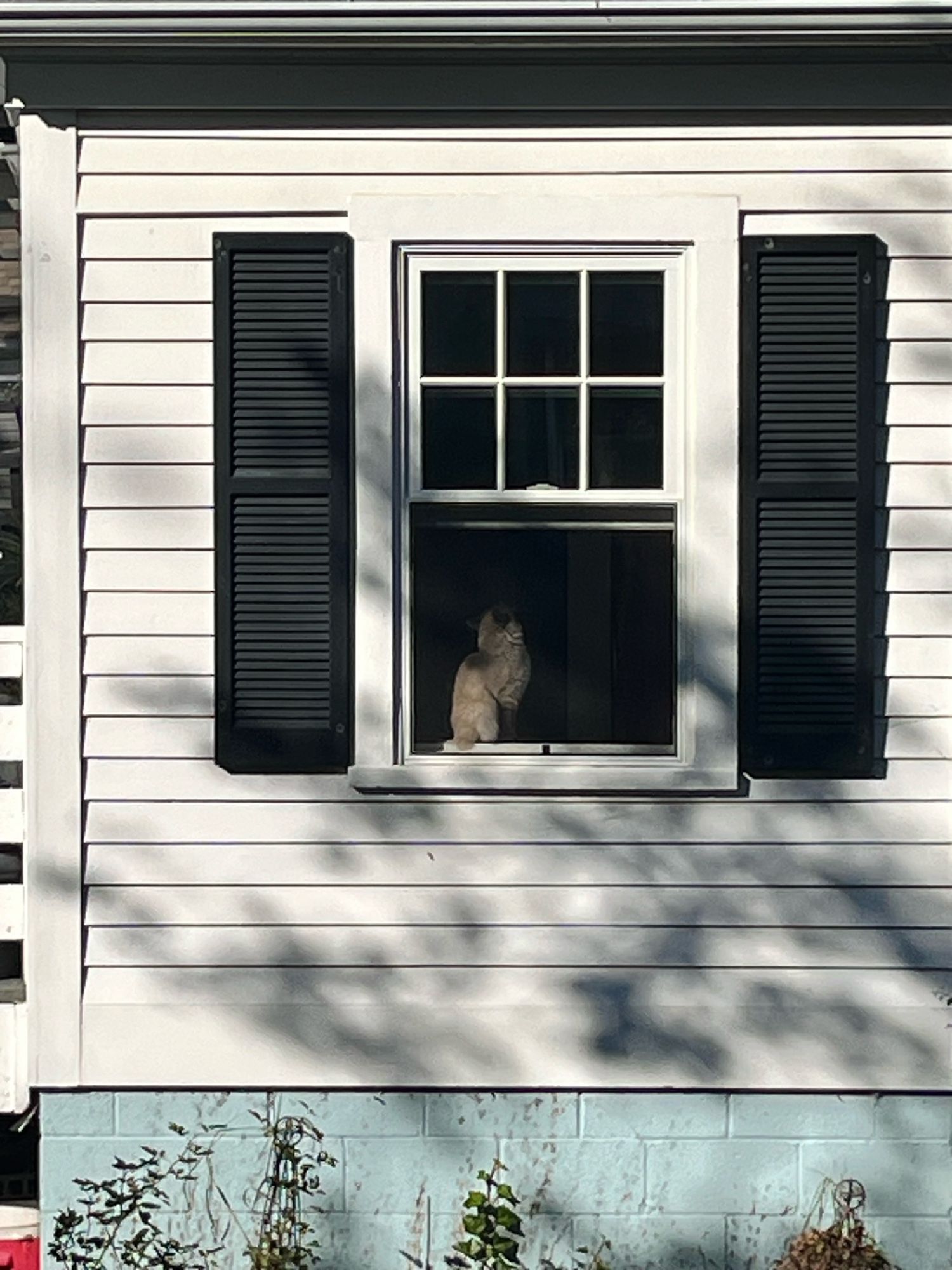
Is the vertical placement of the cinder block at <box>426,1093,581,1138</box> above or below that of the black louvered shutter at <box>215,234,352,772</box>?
below

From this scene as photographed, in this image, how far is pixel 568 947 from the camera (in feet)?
16.9

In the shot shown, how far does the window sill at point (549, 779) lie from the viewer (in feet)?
16.8

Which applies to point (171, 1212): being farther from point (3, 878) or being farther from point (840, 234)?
point (840, 234)

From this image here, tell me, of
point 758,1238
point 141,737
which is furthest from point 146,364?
point 758,1238

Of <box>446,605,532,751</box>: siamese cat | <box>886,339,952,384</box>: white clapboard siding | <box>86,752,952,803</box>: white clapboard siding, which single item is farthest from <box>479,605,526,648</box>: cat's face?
<box>886,339,952,384</box>: white clapboard siding

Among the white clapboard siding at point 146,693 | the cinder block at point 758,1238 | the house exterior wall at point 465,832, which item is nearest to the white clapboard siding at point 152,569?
the house exterior wall at point 465,832

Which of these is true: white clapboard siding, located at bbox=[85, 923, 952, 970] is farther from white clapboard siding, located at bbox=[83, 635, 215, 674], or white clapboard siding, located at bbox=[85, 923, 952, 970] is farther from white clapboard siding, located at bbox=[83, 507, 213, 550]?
white clapboard siding, located at bbox=[83, 507, 213, 550]

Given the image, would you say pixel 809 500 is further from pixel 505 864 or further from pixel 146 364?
pixel 146 364

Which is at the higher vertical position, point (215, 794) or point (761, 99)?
point (761, 99)

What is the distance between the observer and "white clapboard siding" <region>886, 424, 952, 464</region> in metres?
5.11

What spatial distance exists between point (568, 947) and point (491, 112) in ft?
8.02

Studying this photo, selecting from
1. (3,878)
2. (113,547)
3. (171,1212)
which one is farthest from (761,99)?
(171,1212)

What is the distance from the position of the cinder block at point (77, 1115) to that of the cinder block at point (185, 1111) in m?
0.03

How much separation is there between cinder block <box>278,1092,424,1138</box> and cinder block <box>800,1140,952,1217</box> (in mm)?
1161
